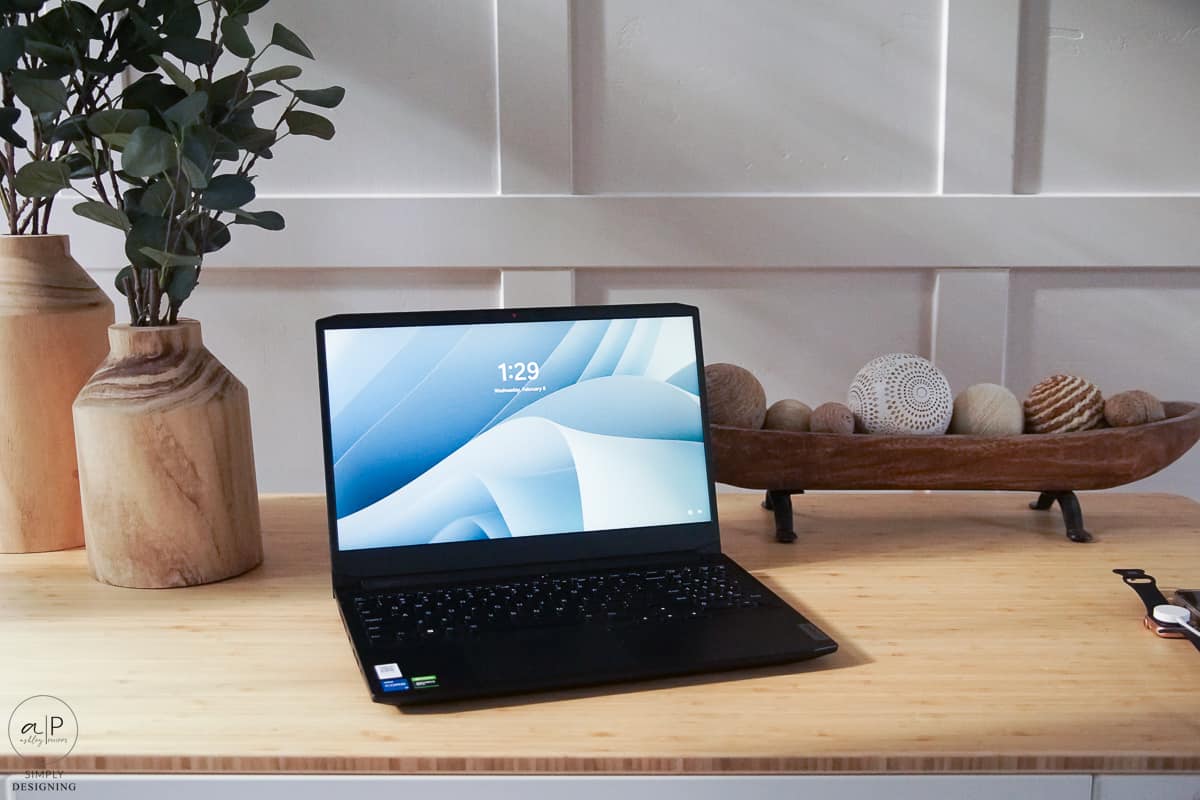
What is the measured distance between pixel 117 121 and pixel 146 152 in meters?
0.07

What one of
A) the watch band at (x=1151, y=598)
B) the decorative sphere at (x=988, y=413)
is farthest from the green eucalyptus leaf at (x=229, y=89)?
the watch band at (x=1151, y=598)

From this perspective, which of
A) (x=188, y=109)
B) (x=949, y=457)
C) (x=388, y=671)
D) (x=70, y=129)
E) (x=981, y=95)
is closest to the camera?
(x=388, y=671)

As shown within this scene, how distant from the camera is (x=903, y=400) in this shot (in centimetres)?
113

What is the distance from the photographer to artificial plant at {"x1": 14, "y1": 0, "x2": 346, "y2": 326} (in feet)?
2.94

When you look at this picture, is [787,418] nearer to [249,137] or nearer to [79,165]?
[249,137]

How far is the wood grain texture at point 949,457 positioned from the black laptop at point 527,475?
0.10 metres

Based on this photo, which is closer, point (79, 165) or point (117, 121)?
point (117, 121)

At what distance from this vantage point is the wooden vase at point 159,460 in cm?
95

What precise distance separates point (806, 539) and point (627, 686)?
418 millimetres

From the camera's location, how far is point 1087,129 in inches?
59.7

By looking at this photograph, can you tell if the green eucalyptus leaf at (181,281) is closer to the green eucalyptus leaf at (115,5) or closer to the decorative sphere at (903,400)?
the green eucalyptus leaf at (115,5)

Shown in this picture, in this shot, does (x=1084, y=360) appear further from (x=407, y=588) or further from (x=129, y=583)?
(x=129, y=583)

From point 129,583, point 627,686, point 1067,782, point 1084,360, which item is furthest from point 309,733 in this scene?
point 1084,360

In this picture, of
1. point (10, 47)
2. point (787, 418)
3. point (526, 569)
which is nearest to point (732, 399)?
point (787, 418)
